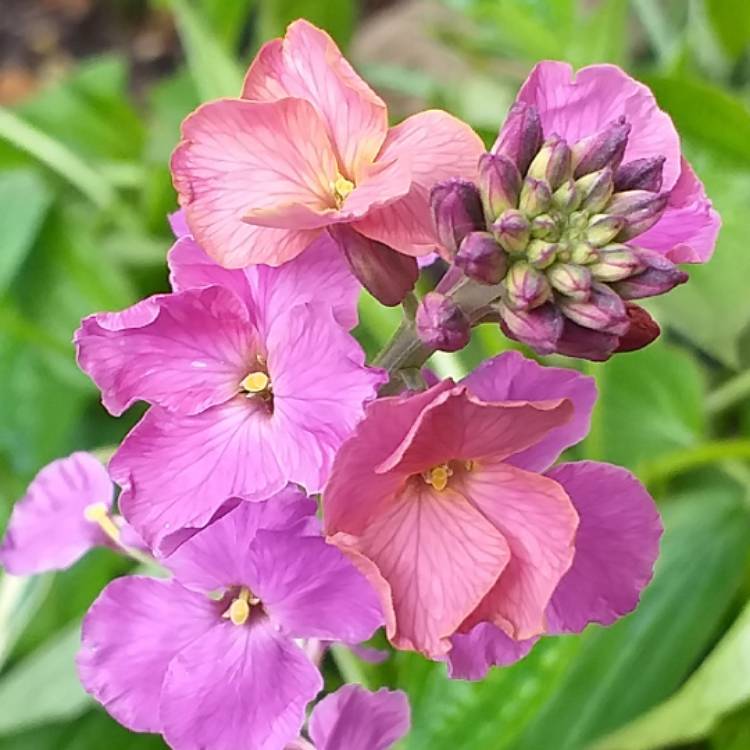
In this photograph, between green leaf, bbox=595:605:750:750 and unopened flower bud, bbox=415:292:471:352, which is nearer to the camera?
unopened flower bud, bbox=415:292:471:352

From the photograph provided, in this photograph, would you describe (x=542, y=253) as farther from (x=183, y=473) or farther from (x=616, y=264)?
(x=183, y=473)

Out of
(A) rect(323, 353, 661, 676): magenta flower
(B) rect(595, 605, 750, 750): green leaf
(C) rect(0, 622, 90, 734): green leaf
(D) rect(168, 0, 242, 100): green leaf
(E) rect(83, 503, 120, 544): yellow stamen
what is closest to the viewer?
(A) rect(323, 353, 661, 676): magenta flower

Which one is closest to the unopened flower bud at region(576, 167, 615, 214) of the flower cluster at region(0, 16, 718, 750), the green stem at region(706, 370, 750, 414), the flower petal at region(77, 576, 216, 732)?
the flower cluster at region(0, 16, 718, 750)

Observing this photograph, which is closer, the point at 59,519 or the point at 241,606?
the point at 241,606

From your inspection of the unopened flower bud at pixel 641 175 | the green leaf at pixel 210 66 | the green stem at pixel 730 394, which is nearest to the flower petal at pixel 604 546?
the unopened flower bud at pixel 641 175

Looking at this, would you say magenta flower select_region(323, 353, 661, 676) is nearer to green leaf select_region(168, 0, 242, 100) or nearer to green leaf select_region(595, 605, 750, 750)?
green leaf select_region(595, 605, 750, 750)

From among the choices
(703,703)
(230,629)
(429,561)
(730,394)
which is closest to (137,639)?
(230,629)

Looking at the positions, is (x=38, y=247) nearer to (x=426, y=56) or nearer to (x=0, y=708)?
(x=0, y=708)

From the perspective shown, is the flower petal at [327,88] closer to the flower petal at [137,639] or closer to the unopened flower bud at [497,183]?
the unopened flower bud at [497,183]
